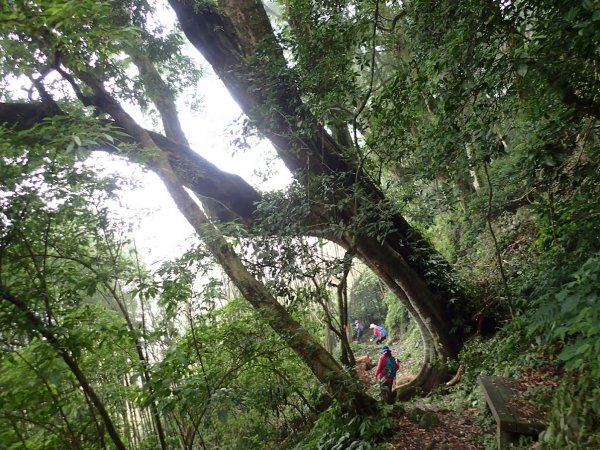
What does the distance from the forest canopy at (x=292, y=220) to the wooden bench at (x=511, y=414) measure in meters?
0.16

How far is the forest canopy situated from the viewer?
2.51 m

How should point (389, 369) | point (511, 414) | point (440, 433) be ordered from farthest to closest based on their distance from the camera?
1. point (389, 369)
2. point (440, 433)
3. point (511, 414)

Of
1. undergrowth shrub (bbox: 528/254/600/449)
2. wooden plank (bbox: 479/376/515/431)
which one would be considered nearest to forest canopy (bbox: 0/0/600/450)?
undergrowth shrub (bbox: 528/254/600/449)

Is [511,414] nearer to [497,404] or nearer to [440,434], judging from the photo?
[497,404]

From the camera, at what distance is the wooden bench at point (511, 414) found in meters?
3.07

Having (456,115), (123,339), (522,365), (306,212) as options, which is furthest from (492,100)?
(123,339)

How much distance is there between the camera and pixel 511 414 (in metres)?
3.22

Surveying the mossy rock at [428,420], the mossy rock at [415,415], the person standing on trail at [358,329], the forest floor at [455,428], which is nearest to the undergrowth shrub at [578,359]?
the forest floor at [455,428]

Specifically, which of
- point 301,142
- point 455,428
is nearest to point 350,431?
point 455,428

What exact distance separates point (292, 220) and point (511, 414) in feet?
9.41

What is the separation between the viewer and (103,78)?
16.4ft

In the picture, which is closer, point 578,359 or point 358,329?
point 578,359

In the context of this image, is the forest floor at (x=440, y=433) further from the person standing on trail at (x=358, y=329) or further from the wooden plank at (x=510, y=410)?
the person standing on trail at (x=358, y=329)

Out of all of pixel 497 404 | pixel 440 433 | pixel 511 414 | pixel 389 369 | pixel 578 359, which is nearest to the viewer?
pixel 578 359
